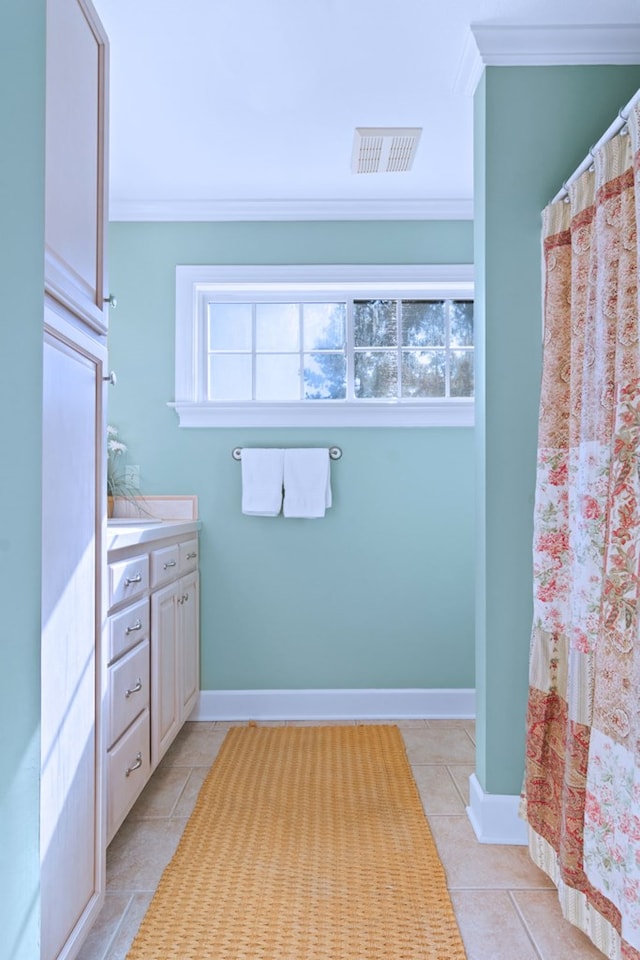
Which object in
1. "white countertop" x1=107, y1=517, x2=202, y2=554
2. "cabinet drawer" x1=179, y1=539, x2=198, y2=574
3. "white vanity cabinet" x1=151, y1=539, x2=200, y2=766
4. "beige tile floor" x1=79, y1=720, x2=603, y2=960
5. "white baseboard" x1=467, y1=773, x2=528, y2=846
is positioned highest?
"white countertop" x1=107, y1=517, x2=202, y2=554

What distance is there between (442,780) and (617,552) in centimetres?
142

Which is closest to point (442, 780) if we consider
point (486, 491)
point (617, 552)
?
point (486, 491)

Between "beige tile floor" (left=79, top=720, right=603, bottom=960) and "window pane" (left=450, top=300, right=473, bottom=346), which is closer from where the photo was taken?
"beige tile floor" (left=79, top=720, right=603, bottom=960)

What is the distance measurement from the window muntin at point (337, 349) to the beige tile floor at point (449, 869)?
1.61m

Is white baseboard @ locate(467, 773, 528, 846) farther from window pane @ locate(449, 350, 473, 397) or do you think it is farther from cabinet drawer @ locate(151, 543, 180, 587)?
window pane @ locate(449, 350, 473, 397)

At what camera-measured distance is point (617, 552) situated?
4.54 feet

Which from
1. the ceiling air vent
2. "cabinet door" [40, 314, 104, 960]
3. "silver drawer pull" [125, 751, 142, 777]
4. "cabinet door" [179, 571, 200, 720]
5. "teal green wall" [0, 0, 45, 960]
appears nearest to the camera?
"teal green wall" [0, 0, 45, 960]

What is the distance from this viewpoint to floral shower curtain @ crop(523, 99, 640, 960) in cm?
134

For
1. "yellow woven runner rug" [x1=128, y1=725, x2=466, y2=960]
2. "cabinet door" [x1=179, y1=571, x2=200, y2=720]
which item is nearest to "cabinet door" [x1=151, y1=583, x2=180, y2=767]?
"cabinet door" [x1=179, y1=571, x2=200, y2=720]

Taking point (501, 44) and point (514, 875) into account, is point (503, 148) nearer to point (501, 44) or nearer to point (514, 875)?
point (501, 44)

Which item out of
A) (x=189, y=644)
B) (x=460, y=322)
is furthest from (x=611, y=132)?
(x=189, y=644)

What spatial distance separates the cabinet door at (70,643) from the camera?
49.6 inches

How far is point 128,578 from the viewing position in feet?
6.50

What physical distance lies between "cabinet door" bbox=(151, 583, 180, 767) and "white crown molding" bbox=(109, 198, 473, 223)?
1703mm
